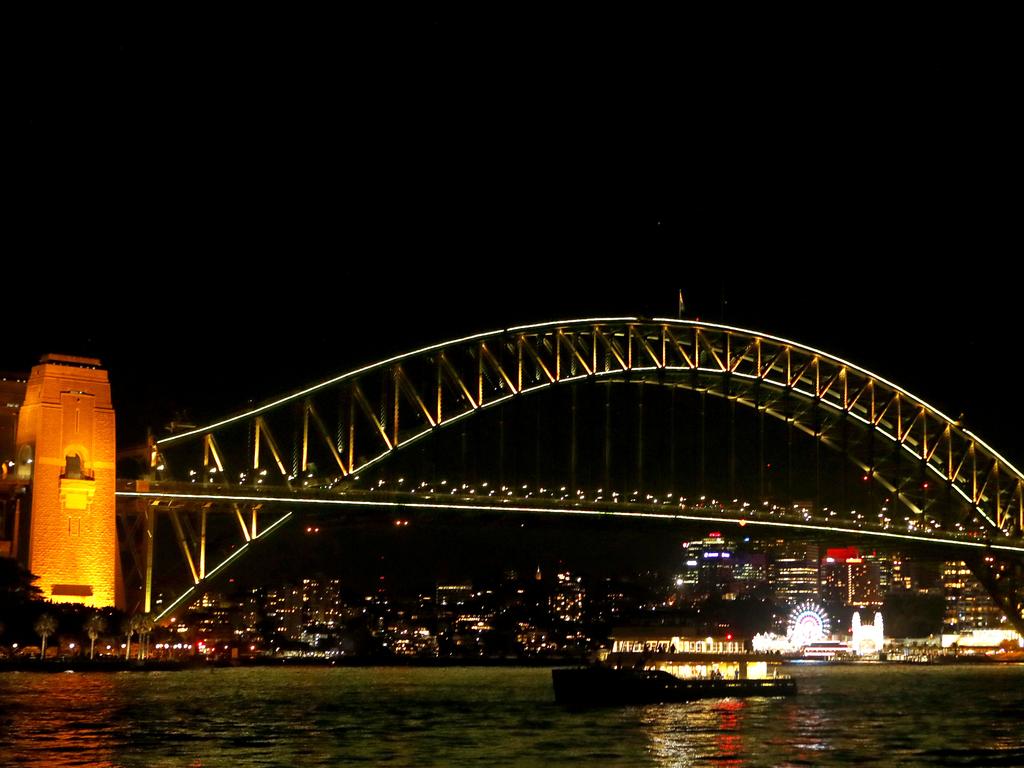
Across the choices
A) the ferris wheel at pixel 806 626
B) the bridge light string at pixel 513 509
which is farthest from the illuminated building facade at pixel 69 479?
the ferris wheel at pixel 806 626

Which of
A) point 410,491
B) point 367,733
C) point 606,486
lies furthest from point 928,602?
point 367,733

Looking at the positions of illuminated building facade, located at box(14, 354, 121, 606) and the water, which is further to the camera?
illuminated building facade, located at box(14, 354, 121, 606)

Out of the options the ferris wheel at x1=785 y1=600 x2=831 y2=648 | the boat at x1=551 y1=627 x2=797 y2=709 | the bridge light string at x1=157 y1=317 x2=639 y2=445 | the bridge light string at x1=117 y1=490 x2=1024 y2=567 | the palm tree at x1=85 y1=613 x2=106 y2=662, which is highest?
the bridge light string at x1=157 y1=317 x2=639 y2=445

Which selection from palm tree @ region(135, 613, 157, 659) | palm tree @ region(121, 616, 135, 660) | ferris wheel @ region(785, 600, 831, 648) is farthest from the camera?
ferris wheel @ region(785, 600, 831, 648)

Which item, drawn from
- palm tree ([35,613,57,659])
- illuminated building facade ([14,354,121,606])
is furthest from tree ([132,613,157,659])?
palm tree ([35,613,57,659])

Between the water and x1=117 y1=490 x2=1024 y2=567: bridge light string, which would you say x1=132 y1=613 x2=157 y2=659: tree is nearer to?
the water

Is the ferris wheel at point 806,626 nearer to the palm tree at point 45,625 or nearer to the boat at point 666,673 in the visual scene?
the boat at point 666,673

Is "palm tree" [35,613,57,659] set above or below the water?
above

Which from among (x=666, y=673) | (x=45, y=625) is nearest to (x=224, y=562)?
(x=45, y=625)
